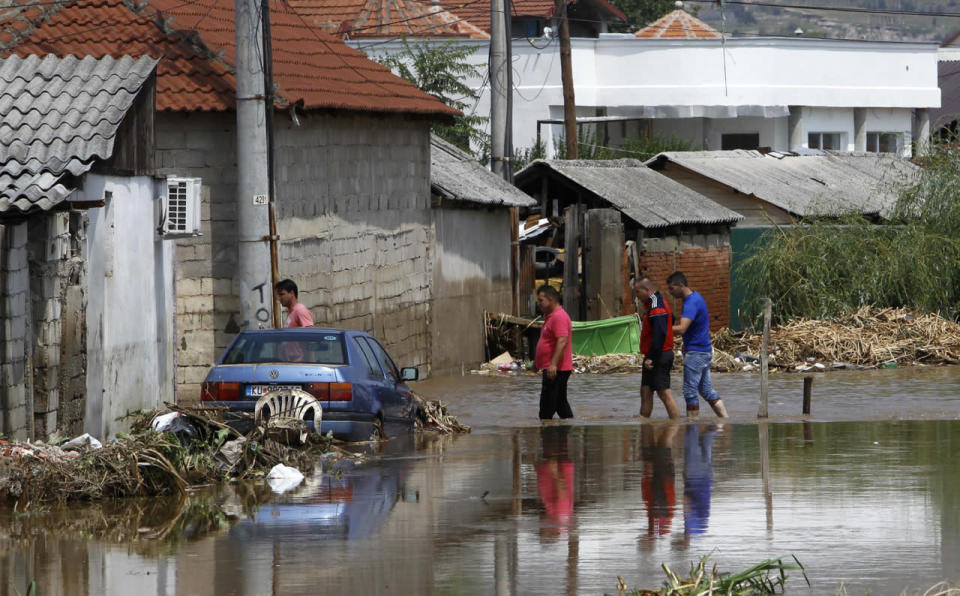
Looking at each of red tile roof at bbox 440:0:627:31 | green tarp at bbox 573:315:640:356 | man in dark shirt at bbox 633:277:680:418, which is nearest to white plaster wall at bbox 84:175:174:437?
man in dark shirt at bbox 633:277:680:418

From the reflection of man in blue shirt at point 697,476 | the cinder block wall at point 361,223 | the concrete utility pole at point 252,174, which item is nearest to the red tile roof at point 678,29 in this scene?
the cinder block wall at point 361,223

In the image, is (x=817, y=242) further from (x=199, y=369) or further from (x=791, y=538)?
(x=791, y=538)

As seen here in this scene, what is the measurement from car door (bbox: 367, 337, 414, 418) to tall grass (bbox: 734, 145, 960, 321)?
14325mm

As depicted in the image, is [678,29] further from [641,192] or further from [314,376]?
[314,376]

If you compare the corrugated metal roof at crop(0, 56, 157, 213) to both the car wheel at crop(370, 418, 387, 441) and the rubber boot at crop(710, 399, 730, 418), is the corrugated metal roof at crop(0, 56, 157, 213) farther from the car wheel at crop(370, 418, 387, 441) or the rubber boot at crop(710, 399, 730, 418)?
the rubber boot at crop(710, 399, 730, 418)

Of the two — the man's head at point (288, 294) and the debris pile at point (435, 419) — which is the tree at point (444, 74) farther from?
the man's head at point (288, 294)

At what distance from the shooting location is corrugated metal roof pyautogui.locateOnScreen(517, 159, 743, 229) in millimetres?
29812

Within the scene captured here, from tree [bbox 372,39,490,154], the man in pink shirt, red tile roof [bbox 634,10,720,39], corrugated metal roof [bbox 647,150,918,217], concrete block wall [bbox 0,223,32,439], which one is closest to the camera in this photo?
concrete block wall [bbox 0,223,32,439]

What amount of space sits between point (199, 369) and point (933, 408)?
9246 mm

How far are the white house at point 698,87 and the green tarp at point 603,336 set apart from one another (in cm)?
1923

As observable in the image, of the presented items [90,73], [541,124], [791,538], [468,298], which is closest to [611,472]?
[791,538]

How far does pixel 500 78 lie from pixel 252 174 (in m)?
10.1

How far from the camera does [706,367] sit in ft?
56.4

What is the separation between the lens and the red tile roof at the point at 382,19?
47338mm
